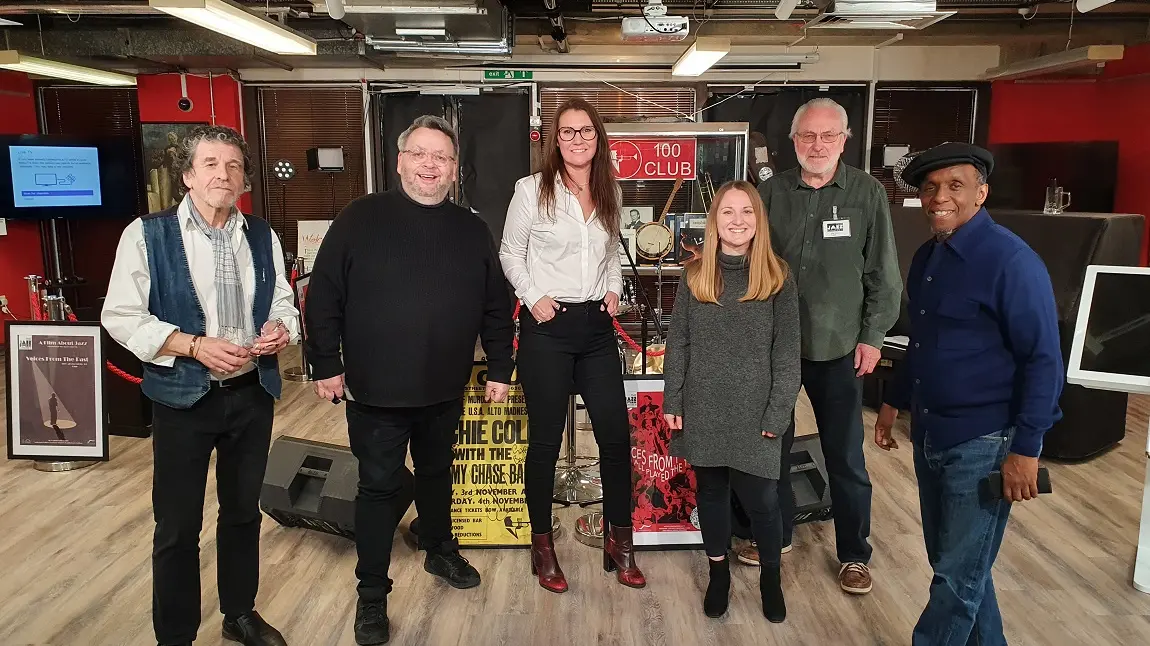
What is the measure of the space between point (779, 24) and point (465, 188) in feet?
11.9

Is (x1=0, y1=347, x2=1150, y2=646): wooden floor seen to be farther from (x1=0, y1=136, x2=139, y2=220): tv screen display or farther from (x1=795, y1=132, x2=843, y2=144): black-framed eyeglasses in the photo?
(x1=0, y1=136, x2=139, y2=220): tv screen display

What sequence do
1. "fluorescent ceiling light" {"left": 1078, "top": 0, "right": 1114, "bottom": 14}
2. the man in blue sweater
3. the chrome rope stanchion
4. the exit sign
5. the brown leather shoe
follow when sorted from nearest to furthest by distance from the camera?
the man in blue sweater, the brown leather shoe, the chrome rope stanchion, "fluorescent ceiling light" {"left": 1078, "top": 0, "right": 1114, "bottom": 14}, the exit sign

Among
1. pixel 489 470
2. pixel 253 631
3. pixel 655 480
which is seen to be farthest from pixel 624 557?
pixel 253 631

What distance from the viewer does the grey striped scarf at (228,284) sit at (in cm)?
220

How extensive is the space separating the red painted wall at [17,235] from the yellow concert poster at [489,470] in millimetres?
6775

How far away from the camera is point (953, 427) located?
2057 millimetres

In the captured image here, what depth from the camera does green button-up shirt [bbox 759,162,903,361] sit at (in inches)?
109

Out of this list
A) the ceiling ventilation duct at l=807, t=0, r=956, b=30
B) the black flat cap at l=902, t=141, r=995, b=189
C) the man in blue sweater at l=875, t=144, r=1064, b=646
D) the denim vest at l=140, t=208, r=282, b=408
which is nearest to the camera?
the man in blue sweater at l=875, t=144, r=1064, b=646

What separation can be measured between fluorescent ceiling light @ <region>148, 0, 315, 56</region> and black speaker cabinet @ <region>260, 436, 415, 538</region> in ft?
7.91

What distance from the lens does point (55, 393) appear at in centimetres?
415

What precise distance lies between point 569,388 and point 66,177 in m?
7.16

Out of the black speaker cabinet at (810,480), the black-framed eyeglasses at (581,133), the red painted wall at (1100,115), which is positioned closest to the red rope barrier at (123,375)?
the black-framed eyeglasses at (581,133)

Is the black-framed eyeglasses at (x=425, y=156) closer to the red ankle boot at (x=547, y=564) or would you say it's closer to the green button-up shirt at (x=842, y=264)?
the green button-up shirt at (x=842, y=264)

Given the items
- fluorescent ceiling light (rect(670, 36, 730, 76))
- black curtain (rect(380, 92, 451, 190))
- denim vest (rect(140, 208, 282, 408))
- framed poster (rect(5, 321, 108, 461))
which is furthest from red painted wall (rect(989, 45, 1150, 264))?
framed poster (rect(5, 321, 108, 461))
